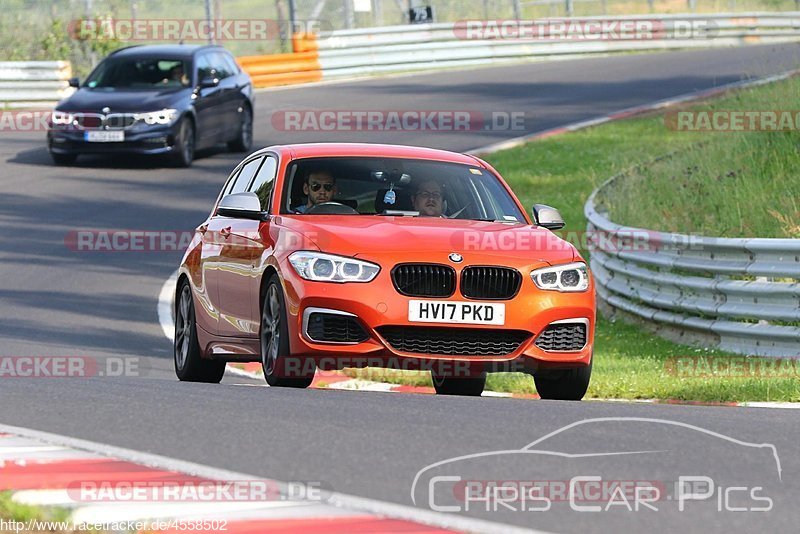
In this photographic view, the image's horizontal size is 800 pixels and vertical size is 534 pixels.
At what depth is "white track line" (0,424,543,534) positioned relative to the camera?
547 cm

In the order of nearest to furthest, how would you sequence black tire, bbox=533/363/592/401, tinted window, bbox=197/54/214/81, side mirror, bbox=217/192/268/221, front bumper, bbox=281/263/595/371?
1. front bumper, bbox=281/263/595/371
2. black tire, bbox=533/363/592/401
3. side mirror, bbox=217/192/268/221
4. tinted window, bbox=197/54/214/81

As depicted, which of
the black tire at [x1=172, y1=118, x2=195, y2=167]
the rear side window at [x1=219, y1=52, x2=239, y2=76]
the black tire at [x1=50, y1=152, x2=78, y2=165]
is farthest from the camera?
the rear side window at [x1=219, y1=52, x2=239, y2=76]

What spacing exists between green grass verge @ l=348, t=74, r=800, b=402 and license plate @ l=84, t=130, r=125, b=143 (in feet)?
18.9

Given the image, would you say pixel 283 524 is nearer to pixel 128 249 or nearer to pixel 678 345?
pixel 678 345

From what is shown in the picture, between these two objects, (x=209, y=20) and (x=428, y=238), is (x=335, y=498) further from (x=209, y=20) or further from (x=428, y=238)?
(x=209, y=20)

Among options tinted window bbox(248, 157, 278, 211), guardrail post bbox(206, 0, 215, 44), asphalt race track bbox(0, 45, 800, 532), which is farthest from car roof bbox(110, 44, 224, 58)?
tinted window bbox(248, 157, 278, 211)

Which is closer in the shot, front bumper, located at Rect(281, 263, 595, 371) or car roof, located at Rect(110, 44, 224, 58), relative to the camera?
front bumper, located at Rect(281, 263, 595, 371)

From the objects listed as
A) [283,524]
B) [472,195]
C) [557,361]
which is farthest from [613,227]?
[283,524]

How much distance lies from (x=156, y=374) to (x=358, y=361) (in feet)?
14.1

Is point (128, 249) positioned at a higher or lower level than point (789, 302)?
lower

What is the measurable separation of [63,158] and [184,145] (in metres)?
1.94

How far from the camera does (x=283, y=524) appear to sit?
534cm

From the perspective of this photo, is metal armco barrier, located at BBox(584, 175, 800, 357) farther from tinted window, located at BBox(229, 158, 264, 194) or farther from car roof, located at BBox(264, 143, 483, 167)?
tinted window, located at BBox(229, 158, 264, 194)

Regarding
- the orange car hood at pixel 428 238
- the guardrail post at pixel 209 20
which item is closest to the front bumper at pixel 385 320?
the orange car hood at pixel 428 238
